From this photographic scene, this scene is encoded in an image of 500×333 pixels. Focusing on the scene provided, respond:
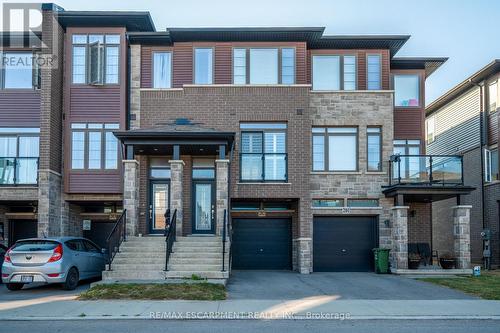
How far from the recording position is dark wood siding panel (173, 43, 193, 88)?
2109cm

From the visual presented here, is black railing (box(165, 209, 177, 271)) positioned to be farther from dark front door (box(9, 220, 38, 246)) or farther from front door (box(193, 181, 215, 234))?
dark front door (box(9, 220, 38, 246))

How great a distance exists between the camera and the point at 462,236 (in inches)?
768

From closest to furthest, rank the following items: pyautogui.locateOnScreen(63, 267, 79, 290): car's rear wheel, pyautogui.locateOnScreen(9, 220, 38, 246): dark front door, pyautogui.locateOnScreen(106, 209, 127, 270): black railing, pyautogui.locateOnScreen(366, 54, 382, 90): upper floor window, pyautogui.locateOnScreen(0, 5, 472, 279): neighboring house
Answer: pyautogui.locateOnScreen(63, 267, 79, 290): car's rear wheel
pyautogui.locateOnScreen(106, 209, 127, 270): black railing
pyautogui.locateOnScreen(0, 5, 472, 279): neighboring house
pyautogui.locateOnScreen(366, 54, 382, 90): upper floor window
pyautogui.locateOnScreen(9, 220, 38, 246): dark front door

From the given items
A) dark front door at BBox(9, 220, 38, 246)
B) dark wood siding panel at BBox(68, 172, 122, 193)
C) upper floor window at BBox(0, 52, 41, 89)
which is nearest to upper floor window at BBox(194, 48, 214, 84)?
dark wood siding panel at BBox(68, 172, 122, 193)

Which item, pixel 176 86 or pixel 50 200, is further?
pixel 176 86

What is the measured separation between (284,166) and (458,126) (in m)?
11.5

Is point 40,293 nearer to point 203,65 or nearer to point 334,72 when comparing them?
point 203,65

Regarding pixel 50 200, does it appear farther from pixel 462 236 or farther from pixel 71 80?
pixel 462 236

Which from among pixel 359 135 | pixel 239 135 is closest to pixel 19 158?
pixel 239 135

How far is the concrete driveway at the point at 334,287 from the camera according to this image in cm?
1385

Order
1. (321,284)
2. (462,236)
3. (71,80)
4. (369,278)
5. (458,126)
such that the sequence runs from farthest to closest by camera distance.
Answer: (458,126) < (71,80) < (462,236) < (369,278) < (321,284)

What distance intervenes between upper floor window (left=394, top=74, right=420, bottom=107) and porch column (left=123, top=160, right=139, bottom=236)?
35.9 ft

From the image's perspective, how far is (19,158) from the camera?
2038cm

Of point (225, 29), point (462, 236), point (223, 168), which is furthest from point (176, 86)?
point (462, 236)
